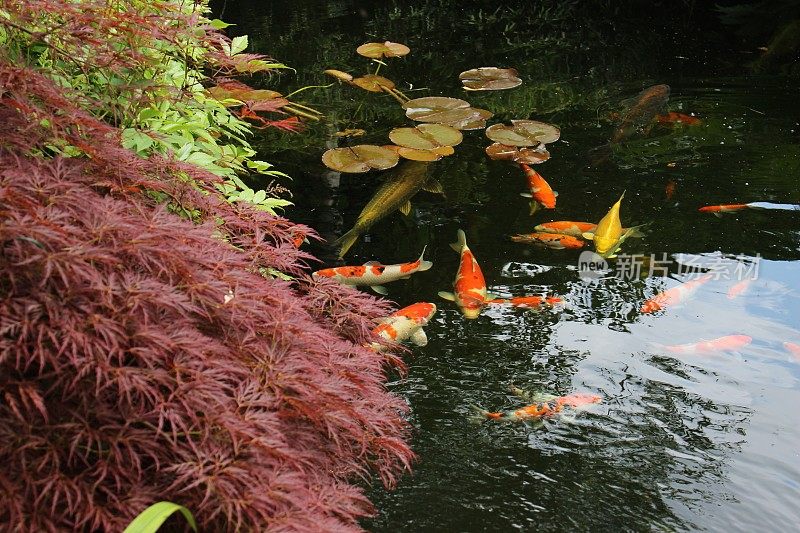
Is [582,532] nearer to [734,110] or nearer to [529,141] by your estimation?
[529,141]

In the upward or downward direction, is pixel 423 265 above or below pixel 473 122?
below

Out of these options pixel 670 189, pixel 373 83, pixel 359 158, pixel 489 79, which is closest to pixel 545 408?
pixel 670 189

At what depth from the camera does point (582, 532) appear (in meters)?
2.45

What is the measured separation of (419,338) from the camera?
11.4 feet

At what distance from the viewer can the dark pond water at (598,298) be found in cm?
263

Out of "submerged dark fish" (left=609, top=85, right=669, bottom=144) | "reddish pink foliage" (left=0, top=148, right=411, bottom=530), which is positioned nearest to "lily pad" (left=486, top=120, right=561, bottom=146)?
"submerged dark fish" (left=609, top=85, right=669, bottom=144)

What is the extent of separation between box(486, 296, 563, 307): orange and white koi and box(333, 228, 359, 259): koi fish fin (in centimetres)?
90

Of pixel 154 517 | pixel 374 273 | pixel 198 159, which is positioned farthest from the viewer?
pixel 374 273

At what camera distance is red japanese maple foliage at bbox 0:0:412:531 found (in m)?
1.49

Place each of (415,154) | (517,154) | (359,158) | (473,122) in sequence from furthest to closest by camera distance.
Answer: (473,122), (517,154), (415,154), (359,158)

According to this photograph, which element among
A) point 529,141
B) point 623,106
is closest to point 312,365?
point 529,141

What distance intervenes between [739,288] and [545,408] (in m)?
1.43

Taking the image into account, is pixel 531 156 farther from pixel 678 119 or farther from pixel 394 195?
pixel 678 119

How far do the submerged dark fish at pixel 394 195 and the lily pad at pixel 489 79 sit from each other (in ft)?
5.48
